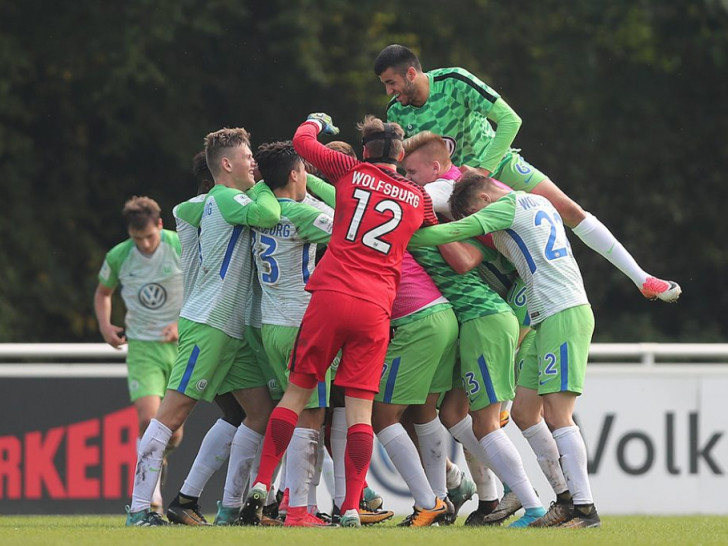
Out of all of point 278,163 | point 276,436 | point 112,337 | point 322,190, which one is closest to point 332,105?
point 112,337

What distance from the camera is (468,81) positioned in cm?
844

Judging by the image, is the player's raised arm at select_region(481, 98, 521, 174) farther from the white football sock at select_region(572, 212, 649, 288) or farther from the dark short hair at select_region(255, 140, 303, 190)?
the dark short hair at select_region(255, 140, 303, 190)

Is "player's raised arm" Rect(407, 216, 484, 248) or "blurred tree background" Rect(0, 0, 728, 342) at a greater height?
"blurred tree background" Rect(0, 0, 728, 342)

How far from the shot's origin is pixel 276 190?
25.8 feet

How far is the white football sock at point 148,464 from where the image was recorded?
25.3 ft

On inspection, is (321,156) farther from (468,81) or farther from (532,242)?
(468,81)

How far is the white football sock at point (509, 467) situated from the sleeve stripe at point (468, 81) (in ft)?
6.76

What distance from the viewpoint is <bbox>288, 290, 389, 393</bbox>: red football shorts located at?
7.18 metres

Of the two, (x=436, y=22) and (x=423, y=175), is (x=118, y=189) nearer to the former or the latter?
(x=436, y=22)

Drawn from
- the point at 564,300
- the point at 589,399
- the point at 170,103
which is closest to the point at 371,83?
the point at 170,103

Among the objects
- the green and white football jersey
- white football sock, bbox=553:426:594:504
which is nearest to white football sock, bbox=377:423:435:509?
white football sock, bbox=553:426:594:504

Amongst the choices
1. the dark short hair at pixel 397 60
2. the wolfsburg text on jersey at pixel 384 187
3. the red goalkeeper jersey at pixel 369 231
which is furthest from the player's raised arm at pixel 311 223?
the dark short hair at pixel 397 60

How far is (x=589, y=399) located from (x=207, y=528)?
4.45m

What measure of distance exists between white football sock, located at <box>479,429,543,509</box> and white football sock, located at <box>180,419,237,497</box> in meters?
1.61
